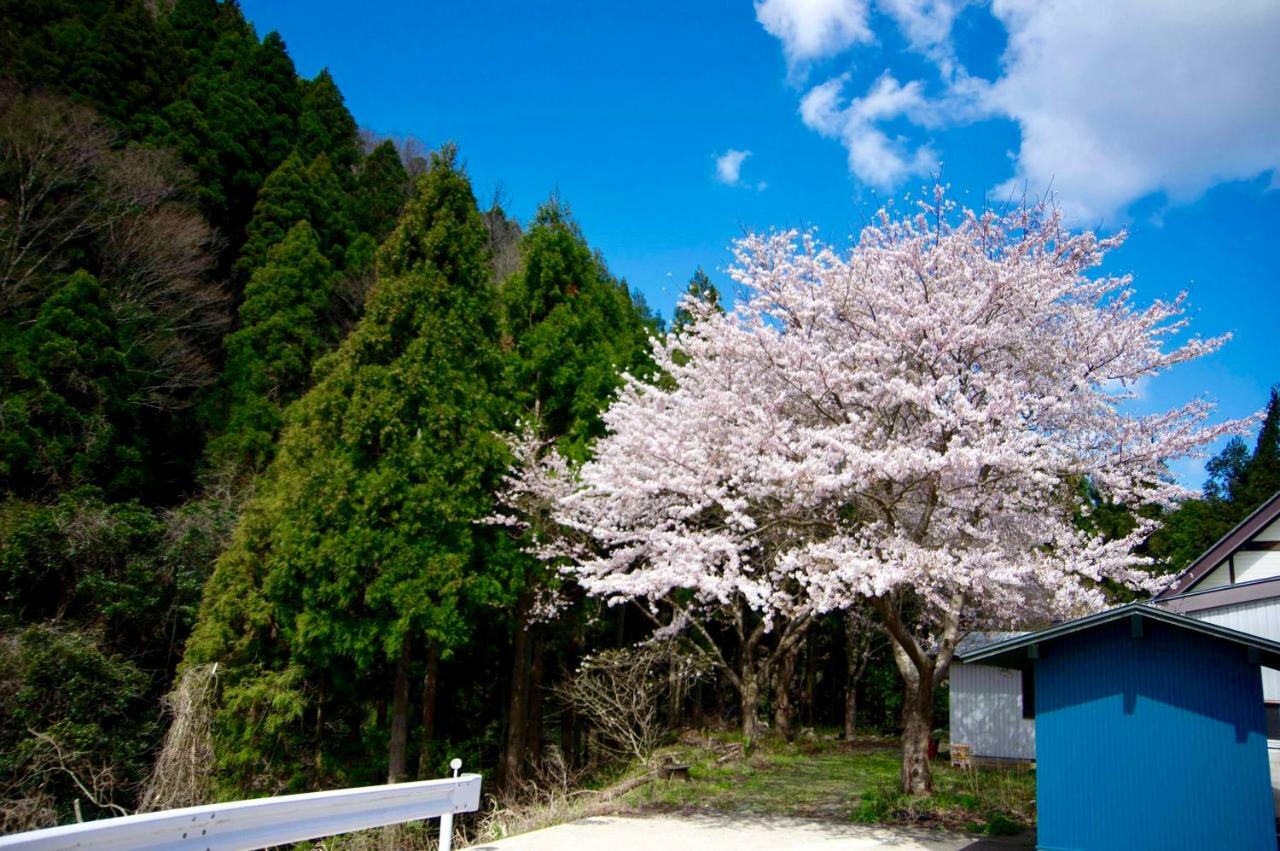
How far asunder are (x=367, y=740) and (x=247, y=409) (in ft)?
24.2

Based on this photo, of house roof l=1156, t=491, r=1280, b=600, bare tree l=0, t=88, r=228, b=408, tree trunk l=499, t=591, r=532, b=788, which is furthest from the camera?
bare tree l=0, t=88, r=228, b=408

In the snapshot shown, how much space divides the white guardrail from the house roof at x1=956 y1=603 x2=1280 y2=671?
4.02m

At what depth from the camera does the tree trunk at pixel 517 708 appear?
1372 centimetres

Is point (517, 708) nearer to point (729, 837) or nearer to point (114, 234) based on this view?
point (729, 837)

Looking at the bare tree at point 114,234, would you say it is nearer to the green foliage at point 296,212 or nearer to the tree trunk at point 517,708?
the green foliage at point 296,212

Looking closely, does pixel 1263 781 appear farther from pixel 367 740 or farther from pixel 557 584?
pixel 367 740

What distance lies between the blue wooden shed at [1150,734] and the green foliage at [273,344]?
589 inches

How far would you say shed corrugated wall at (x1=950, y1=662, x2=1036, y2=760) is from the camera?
51.0 feet

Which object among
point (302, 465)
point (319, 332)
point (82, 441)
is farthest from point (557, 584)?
point (319, 332)

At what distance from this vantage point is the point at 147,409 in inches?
711

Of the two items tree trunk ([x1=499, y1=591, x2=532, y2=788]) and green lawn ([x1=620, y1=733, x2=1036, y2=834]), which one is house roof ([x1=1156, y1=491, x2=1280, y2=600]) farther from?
tree trunk ([x1=499, y1=591, x2=532, y2=788])

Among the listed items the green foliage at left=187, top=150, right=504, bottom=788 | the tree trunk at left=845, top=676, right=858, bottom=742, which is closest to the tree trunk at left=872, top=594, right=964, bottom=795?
the green foliage at left=187, top=150, right=504, bottom=788

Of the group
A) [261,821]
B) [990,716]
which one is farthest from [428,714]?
[261,821]

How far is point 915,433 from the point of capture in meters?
9.56
